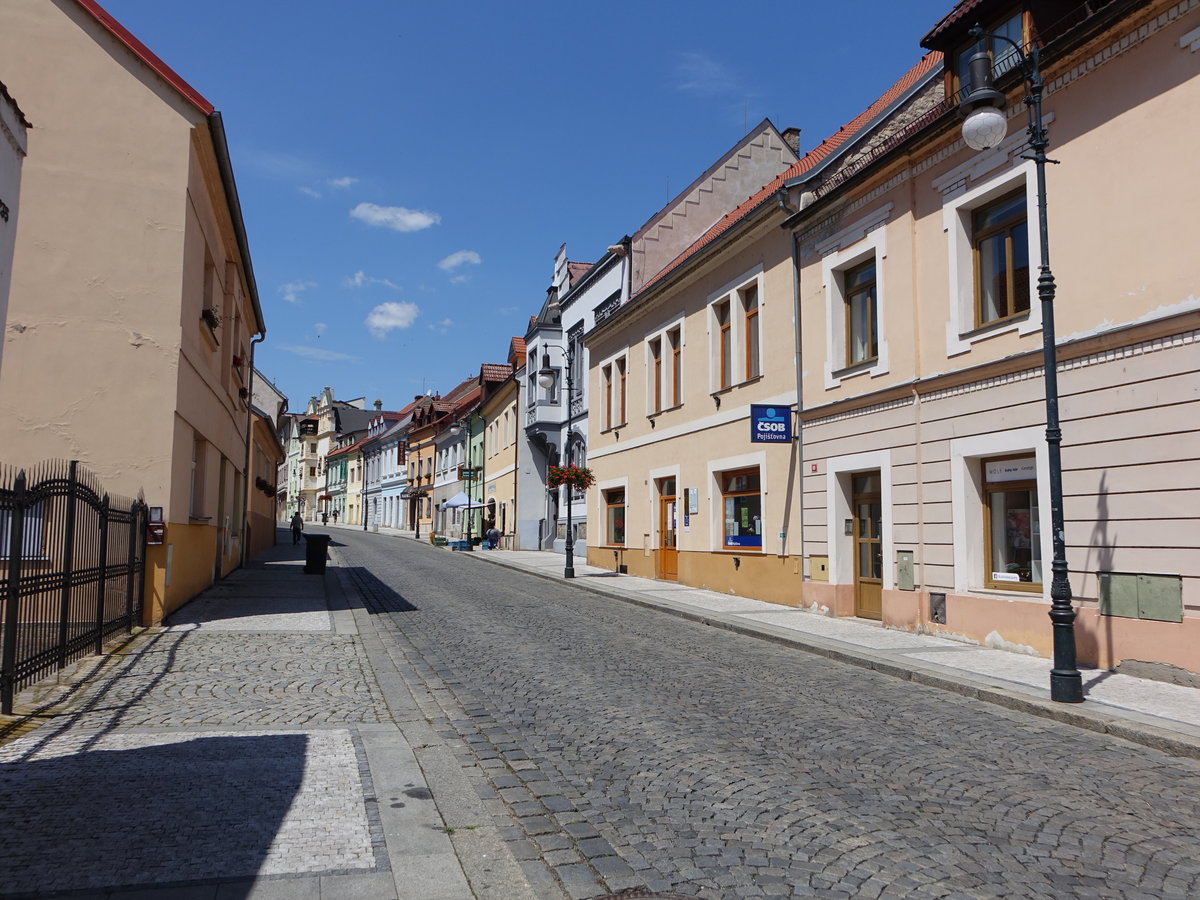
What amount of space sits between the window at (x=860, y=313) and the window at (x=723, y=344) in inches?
169

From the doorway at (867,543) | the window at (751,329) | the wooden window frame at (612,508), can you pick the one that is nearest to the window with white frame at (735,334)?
the window at (751,329)

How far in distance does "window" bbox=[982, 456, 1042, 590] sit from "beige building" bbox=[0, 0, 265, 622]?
11.2 metres

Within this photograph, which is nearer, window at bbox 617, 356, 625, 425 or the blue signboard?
the blue signboard

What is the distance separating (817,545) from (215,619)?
32.3 feet

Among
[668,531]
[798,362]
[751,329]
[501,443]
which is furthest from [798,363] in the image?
[501,443]

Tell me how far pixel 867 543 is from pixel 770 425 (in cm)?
284

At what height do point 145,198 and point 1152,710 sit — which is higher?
point 145,198

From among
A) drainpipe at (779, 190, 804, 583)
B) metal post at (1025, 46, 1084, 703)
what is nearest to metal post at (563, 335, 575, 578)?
drainpipe at (779, 190, 804, 583)

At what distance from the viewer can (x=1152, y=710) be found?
814cm

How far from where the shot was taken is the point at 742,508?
19688 millimetres

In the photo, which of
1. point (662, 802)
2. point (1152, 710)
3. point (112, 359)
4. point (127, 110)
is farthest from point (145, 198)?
point (1152, 710)

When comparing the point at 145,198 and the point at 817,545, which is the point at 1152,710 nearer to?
the point at 817,545

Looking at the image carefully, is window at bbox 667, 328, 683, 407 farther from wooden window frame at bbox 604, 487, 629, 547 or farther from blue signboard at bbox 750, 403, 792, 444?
blue signboard at bbox 750, 403, 792, 444

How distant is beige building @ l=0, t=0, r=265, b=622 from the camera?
12.4m
